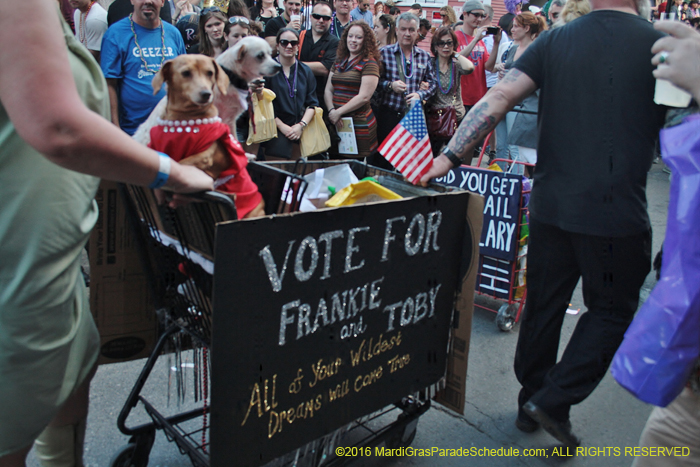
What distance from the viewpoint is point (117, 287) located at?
2.38 m

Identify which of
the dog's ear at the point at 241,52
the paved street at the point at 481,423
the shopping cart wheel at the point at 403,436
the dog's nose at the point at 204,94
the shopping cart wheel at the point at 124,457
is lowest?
the paved street at the point at 481,423

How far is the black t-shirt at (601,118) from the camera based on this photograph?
246cm

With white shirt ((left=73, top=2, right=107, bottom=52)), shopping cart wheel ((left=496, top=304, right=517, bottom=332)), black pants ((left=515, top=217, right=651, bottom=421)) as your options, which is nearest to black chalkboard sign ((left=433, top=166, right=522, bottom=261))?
shopping cart wheel ((left=496, top=304, right=517, bottom=332))

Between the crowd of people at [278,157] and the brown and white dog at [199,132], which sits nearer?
the crowd of people at [278,157]

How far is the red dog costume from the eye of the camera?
2070mm

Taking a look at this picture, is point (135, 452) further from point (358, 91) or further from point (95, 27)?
point (95, 27)

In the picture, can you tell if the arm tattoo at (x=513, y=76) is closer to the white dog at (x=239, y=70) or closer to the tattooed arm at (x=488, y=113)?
the tattooed arm at (x=488, y=113)

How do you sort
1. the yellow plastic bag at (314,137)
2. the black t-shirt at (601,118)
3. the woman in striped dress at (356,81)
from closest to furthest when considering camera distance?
1. the black t-shirt at (601,118)
2. the yellow plastic bag at (314,137)
3. the woman in striped dress at (356,81)

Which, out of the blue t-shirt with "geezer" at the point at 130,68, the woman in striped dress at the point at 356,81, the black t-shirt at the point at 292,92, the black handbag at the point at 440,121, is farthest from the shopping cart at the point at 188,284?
the black handbag at the point at 440,121

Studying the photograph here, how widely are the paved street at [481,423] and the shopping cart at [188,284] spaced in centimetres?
36

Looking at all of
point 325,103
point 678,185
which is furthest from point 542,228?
point 325,103

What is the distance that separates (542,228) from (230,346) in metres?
1.70

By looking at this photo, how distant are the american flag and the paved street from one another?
53.6 inches

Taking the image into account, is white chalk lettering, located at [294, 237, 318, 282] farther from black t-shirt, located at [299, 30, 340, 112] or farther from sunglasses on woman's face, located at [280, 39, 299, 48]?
black t-shirt, located at [299, 30, 340, 112]
